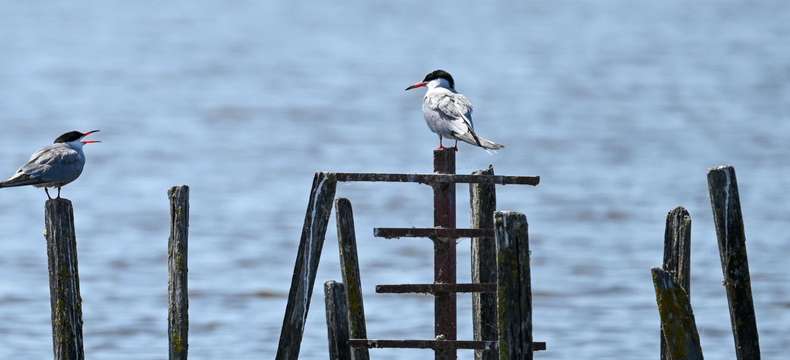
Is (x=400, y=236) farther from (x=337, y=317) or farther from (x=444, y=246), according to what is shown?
(x=337, y=317)

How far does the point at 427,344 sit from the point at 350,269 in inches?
25.5

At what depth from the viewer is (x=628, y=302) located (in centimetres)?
1919

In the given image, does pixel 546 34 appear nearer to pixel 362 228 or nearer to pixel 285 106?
pixel 285 106

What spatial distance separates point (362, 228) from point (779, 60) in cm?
2871

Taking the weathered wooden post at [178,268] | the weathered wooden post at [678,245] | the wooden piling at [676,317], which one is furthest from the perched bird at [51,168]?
the wooden piling at [676,317]

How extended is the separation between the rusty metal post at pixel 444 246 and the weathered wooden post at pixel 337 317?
1.02 metres

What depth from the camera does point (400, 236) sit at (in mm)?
10055

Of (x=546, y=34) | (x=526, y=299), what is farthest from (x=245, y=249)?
(x=546, y=34)

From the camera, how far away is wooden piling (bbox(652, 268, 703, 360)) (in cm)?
871

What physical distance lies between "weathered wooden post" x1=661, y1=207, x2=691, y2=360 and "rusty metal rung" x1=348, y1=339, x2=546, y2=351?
0.97 metres

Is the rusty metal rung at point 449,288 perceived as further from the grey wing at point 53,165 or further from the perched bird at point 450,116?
the grey wing at point 53,165

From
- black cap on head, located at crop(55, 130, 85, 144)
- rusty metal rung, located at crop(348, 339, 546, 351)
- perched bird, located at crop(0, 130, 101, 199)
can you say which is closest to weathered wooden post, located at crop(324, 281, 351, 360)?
rusty metal rung, located at crop(348, 339, 546, 351)

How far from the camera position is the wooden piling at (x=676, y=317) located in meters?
8.71

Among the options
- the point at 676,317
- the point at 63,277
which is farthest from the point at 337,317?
the point at 676,317
